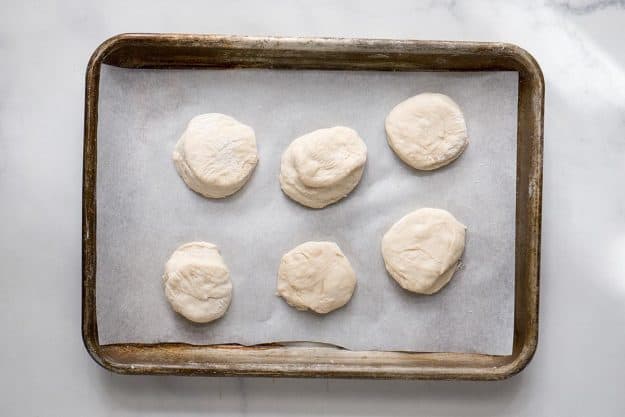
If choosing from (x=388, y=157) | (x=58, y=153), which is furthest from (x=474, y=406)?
(x=58, y=153)

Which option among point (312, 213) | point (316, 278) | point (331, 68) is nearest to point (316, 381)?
point (316, 278)

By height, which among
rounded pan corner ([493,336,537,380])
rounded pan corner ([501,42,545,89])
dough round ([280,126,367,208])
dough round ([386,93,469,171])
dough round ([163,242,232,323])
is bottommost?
rounded pan corner ([493,336,537,380])

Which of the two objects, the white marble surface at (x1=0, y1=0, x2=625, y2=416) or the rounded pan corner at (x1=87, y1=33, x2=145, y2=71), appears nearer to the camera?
the rounded pan corner at (x1=87, y1=33, x2=145, y2=71)

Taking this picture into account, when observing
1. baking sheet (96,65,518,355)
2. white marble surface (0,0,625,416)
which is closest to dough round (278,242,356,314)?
baking sheet (96,65,518,355)

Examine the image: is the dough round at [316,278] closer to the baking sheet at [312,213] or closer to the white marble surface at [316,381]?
the baking sheet at [312,213]

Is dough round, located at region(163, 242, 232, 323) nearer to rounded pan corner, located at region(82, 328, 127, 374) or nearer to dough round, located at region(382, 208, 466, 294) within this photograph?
rounded pan corner, located at region(82, 328, 127, 374)

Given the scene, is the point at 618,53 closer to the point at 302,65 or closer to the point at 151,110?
the point at 302,65
